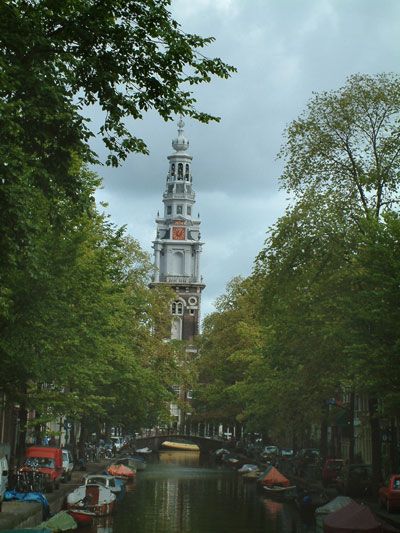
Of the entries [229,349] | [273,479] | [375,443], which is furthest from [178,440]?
[375,443]

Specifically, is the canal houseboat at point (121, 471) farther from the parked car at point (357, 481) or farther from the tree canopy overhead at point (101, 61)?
the tree canopy overhead at point (101, 61)

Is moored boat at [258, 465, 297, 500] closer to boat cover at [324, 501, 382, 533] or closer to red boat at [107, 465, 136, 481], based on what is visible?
red boat at [107, 465, 136, 481]

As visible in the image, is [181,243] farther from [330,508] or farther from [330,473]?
[330,508]

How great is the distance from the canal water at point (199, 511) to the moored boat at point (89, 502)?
58cm

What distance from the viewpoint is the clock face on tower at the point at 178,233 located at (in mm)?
192375

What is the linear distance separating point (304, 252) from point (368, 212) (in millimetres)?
3674

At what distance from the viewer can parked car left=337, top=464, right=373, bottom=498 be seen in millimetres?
47625

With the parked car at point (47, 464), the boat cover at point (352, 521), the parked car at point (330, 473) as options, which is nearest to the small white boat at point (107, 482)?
the parked car at point (47, 464)

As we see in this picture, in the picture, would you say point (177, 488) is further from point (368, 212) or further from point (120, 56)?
point (120, 56)

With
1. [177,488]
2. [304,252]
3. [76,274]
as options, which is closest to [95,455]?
[177,488]

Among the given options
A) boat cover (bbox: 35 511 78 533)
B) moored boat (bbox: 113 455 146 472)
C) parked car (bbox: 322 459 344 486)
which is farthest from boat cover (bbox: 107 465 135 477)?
boat cover (bbox: 35 511 78 533)

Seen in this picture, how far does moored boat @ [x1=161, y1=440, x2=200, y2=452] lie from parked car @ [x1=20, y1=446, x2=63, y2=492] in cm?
11057

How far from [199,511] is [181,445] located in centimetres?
11859

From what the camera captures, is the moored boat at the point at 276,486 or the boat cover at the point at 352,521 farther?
the moored boat at the point at 276,486
